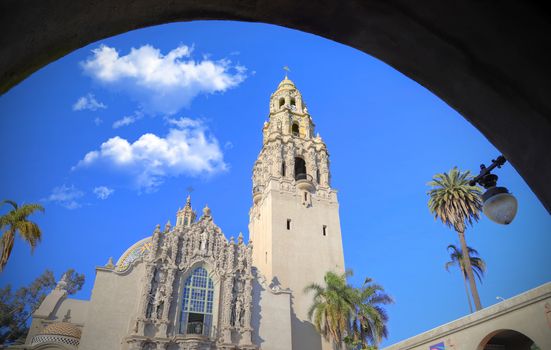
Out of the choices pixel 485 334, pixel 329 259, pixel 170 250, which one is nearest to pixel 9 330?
pixel 170 250

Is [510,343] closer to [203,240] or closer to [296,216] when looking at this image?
[296,216]

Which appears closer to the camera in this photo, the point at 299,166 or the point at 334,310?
the point at 334,310

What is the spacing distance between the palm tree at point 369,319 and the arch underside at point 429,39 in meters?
32.3

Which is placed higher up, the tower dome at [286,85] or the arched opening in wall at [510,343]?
the tower dome at [286,85]

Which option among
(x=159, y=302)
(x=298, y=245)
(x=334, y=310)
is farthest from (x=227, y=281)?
(x=298, y=245)

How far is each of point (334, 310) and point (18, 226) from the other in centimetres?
2416

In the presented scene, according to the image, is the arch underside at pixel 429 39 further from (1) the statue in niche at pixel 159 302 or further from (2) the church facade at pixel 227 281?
(1) the statue in niche at pixel 159 302

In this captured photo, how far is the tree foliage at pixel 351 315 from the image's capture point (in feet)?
109

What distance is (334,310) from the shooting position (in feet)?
113

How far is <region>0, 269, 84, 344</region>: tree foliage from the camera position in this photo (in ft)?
152

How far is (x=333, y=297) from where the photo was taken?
3484 centimetres

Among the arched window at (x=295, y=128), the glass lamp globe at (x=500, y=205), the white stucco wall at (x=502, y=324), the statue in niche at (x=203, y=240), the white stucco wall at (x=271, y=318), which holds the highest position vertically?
the arched window at (x=295, y=128)

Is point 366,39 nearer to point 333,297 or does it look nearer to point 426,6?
point 426,6

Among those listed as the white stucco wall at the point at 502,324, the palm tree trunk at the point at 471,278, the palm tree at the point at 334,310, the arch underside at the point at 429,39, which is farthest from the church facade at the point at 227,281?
the arch underside at the point at 429,39
